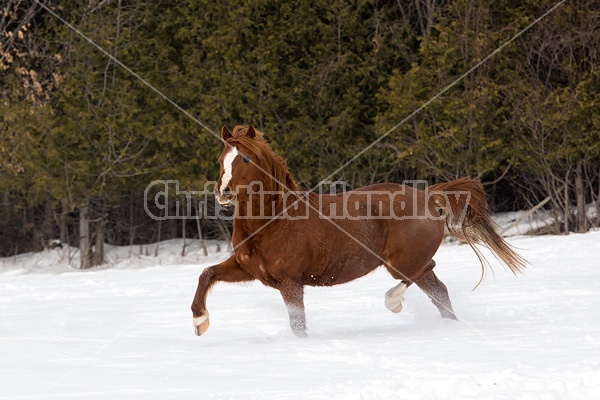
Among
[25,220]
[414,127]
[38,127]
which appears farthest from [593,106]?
[25,220]

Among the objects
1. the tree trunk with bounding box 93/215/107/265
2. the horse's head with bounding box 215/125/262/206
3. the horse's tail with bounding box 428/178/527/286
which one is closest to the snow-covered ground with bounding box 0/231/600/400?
the horse's tail with bounding box 428/178/527/286

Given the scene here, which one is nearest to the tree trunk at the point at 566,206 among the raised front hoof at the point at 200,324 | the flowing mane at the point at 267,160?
the flowing mane at the point at 267,160

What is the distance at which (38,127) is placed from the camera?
58.0 feet

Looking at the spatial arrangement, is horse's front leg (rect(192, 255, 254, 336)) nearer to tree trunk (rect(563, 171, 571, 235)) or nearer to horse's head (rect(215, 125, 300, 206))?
horse's head (rect(215, 125, 300, 206))

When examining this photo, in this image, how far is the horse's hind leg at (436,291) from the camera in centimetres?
726

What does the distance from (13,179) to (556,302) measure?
13.7 m

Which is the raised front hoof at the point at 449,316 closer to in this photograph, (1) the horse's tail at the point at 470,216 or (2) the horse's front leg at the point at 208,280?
(1) the horse's tail at the point at 470,216

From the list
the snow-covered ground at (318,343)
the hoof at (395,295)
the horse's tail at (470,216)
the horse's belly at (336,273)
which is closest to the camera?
the snow-covered ground at (318,343)

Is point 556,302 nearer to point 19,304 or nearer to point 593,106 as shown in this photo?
point 19,304

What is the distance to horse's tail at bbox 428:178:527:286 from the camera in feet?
25.1

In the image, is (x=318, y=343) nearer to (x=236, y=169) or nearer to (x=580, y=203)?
(x=236, y=169)

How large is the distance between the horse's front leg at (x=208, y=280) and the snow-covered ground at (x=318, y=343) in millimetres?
187

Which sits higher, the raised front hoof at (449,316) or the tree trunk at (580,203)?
the tree trunk at (580,203)

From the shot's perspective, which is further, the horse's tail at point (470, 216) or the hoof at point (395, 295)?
the horse's tail at point (470, 216)
